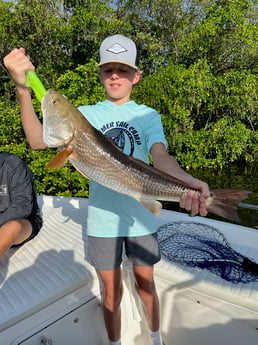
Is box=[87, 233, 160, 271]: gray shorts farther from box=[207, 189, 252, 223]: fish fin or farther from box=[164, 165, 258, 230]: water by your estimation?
box=[164, 165, 258, 230]: water

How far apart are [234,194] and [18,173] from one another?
8.63 feet

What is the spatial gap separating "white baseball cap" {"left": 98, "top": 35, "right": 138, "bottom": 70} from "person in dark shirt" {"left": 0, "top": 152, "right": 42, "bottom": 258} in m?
1.90

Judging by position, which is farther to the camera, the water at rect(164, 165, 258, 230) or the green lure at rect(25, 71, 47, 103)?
the water at rect(164, 165, 258, 230)

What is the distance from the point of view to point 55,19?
18.4 m

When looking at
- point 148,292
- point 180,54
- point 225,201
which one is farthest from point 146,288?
point 180,54

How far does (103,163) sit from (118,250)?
0.85 metres

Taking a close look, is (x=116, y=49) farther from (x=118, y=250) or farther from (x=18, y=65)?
(x=118, y=250)

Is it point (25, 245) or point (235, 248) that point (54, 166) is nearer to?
point (25, 245)

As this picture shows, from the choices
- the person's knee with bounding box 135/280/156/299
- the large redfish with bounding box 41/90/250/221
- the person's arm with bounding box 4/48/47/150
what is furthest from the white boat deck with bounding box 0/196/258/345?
the person's arm with bounding box 4/48/47/150

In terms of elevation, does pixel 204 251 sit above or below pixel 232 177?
below

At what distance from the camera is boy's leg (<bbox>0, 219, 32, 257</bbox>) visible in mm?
2883

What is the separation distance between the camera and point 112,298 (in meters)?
2.43

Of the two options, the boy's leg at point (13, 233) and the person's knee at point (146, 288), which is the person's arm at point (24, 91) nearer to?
the boy's leg at point (13, 233)

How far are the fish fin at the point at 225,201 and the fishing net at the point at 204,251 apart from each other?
1.11 m
